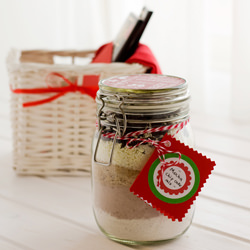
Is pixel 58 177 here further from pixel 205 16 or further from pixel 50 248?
pixel 205 16

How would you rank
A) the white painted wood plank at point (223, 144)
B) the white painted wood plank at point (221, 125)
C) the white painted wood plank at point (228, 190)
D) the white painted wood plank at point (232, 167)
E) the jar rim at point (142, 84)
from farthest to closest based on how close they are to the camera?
the white painted wood plank at point (221, 125) → the white painted wood plank at point (223, 144) → the white painted wood plank at point (232, 167) → the white painted wood plank at point (228, 190) → the jar rim at point (142, 84)

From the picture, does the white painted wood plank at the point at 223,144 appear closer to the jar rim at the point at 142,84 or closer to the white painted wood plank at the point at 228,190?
the white painted wood plank at the point at 228,190

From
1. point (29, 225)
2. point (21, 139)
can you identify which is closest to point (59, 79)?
point (21, 139)

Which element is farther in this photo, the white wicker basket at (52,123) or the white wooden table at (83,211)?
the white wicker basket at (52,123)

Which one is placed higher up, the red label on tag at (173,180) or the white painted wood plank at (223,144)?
the red label on tag at (173,180)

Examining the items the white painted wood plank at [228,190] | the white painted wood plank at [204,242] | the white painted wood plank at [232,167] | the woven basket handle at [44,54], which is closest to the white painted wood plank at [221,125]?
the white painted wood plank at [232,167]

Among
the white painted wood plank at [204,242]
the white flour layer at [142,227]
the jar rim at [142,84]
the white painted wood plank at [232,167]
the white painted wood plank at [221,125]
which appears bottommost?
the white painted wood plank at [221,125]

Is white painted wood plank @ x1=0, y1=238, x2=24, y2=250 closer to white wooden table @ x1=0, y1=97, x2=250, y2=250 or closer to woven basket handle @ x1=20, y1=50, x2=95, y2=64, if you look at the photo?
white wooden table @ x1=0, y1=97, x2=250, y2=250
